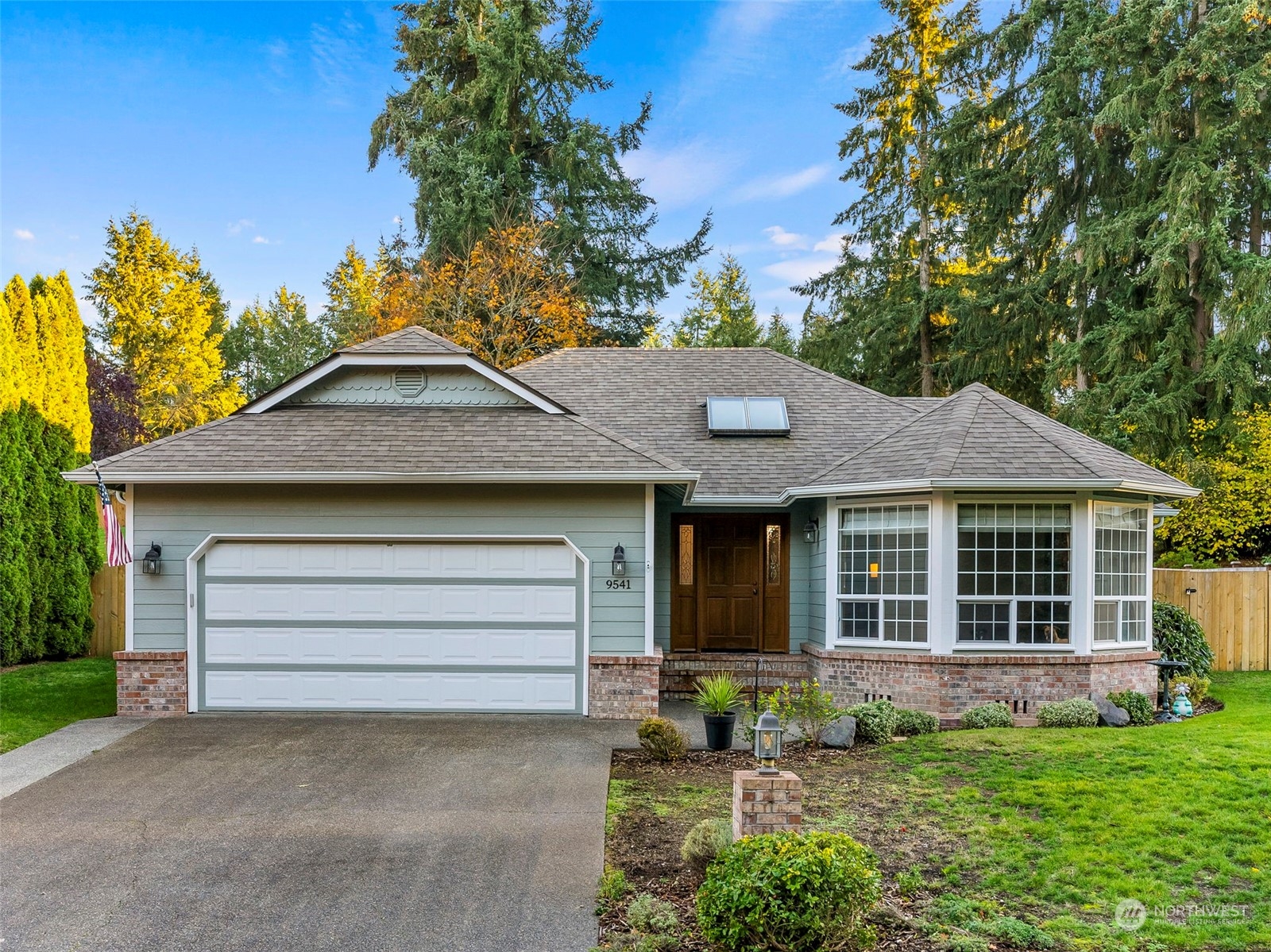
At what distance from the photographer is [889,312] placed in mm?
20375

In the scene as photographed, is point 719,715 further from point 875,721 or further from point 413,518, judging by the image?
point 413,518

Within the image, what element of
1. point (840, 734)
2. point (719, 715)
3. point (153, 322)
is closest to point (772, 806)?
point (719, 715)

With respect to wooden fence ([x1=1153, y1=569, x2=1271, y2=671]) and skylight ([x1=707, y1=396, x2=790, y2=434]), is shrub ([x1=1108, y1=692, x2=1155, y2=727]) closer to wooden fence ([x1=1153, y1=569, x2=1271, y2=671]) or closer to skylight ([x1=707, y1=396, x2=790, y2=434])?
wooden fence ([x1=1153, y1=569, x2=1271, y2=671])

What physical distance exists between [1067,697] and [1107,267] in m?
12.0

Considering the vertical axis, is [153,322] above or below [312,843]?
above

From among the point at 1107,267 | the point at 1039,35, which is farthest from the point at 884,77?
the point at 1107,267

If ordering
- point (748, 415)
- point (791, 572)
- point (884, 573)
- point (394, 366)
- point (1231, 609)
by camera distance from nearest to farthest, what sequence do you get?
point (884, 573) < point (394, 366) < point (791, 572) < point (1231, 609) < point (748, 415)

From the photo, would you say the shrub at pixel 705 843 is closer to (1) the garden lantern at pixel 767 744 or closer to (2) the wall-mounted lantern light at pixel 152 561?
(1) the garden lantern at pixel 767 744

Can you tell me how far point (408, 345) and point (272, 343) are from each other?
22.7 metres

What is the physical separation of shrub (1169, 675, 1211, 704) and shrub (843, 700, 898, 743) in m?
4.19

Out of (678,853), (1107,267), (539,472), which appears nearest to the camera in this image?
(678,853)

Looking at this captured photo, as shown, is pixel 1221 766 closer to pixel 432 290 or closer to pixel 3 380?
pixel 3 380

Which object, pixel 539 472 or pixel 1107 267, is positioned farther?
pixel 1107 267

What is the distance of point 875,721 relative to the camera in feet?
26.5
